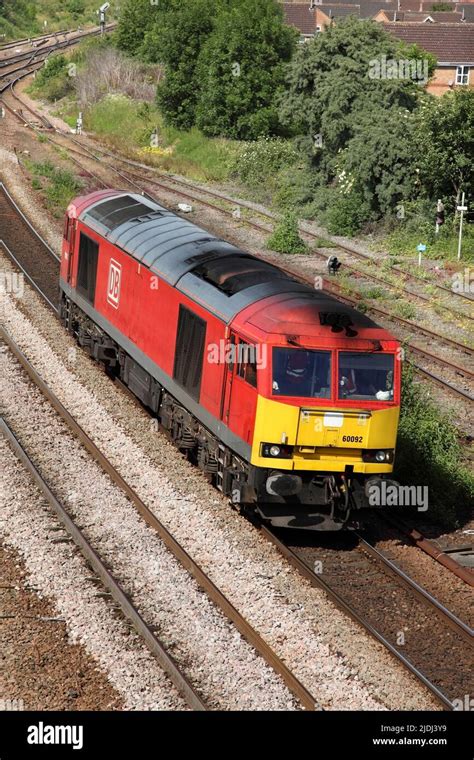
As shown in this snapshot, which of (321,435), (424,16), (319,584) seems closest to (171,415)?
(321,435)

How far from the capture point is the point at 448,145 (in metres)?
33.6

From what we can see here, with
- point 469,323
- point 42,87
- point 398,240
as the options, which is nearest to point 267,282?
point 469,323

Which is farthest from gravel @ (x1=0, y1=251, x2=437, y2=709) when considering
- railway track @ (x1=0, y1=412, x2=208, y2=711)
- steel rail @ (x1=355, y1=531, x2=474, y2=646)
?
railway track @ (x1=0, y1=412, x2=208, y2=711)

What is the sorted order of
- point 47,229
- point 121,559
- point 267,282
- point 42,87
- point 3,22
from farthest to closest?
point 3,22
point 42,87
point 47,229
point 267,282
point 121,559

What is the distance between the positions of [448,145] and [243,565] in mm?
22951

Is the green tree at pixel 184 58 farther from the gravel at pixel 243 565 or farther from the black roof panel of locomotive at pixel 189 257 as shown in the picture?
the gravel at pixel 243 565

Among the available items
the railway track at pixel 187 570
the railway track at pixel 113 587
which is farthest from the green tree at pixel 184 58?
the railway track at pixel 113 587

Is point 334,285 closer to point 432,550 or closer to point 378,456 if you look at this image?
point 432,550

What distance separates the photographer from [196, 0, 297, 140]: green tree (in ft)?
152

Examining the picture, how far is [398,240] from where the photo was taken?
3444 cm

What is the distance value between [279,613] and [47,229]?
921 inches

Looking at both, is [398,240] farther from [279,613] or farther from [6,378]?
[279,613]

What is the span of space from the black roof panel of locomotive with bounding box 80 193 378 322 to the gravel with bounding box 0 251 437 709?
291 cm

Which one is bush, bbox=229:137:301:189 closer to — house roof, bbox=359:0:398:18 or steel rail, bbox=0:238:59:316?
steel rail, bbox=0:238:59:316
